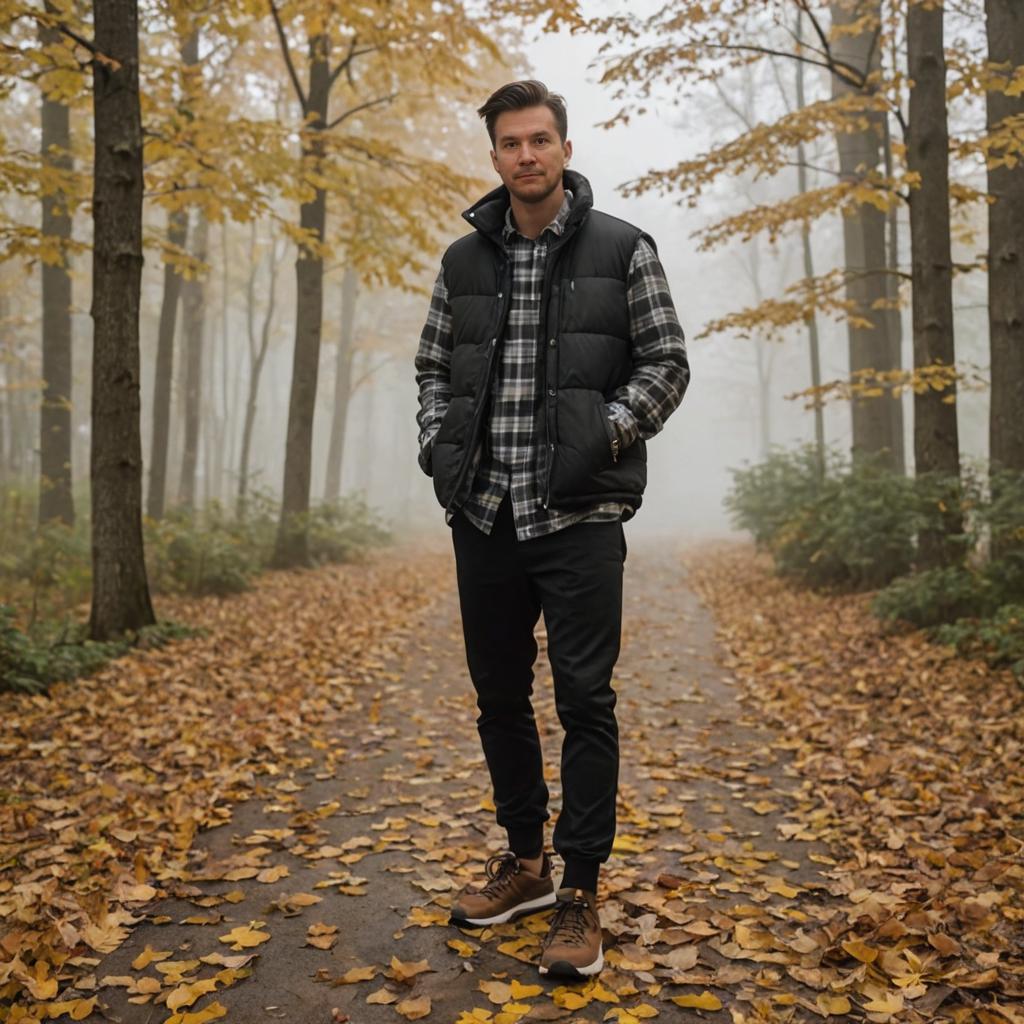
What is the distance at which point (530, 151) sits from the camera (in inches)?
116

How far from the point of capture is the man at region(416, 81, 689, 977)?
2.92 meters

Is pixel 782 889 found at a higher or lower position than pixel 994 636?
lower

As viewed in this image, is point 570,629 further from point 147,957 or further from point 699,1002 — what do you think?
point 147,957

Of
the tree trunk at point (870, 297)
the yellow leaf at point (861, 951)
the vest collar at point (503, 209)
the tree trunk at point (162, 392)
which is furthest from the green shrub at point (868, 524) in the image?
the tree trunk at point (162, 392)

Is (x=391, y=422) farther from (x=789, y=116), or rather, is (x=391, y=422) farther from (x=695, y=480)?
(x=789, y=116)

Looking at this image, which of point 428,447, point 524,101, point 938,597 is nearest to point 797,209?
point 938,597

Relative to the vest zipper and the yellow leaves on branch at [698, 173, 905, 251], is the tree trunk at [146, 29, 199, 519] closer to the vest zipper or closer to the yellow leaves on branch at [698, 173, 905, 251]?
the yellow leaves on branch at [698, 173, 905, 251]

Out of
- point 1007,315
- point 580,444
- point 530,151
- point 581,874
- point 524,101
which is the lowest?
point 581,874

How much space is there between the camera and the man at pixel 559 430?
2.92 meters

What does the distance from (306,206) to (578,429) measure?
1041cm

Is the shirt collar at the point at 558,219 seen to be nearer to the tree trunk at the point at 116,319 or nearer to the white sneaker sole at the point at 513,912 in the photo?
the white sneaker sole at the point at 513,912

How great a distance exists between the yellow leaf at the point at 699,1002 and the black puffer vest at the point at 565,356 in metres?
1.48

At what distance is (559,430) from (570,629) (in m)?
0.63

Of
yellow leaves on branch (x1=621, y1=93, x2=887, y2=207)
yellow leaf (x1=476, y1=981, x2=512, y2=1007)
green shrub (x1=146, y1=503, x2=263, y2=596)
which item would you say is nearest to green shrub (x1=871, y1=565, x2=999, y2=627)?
yellow leaves on branch (x1=621, y1=93, x2=887, y2=207)
